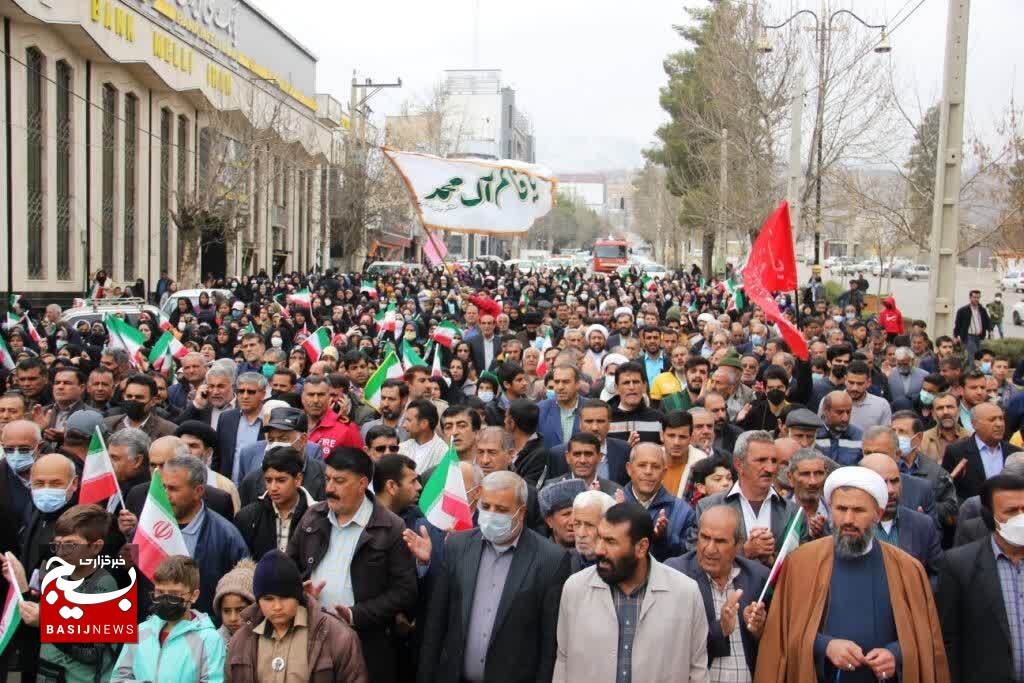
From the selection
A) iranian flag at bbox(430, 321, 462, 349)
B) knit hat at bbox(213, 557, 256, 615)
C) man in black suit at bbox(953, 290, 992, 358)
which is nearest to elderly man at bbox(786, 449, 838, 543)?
knit hat at bbox(213, 557, 256, 615)

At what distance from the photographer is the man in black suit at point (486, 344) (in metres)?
13.1

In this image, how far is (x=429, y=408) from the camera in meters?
7.55

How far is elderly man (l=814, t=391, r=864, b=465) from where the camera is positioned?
25.2 ft

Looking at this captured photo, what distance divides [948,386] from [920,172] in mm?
21695

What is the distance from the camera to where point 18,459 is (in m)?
6.63

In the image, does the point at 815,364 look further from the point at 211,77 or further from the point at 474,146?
the point at 474,146

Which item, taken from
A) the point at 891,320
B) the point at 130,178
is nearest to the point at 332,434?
the point at 891,320

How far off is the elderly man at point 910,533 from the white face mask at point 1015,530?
24.9 inches

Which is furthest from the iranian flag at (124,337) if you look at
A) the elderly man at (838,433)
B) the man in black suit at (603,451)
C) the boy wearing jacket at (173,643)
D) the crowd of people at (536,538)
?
the boy wearing jacket at (173,643)

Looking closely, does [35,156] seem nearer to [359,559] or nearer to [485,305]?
[485,305]

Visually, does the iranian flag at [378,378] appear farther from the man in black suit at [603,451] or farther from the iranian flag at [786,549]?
the iranian flag at [786,549]

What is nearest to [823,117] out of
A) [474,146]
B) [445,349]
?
[445,349]

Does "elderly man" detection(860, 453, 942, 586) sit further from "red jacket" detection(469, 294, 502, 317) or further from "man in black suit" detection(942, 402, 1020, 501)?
"red jacket" detection(469, 294, 502, 317)

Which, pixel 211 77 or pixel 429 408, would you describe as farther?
pixel 211 77
